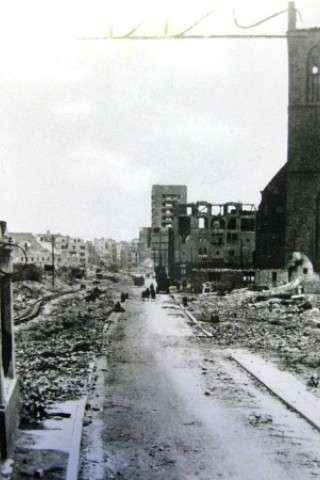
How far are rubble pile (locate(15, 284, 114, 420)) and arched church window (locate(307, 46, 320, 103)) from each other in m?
27.5

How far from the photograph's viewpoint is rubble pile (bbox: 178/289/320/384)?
647 inches

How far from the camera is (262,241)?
55250 mm

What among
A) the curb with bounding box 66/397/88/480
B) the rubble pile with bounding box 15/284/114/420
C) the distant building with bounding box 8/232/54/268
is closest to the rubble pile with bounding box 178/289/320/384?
the rubble pile with bounding box 15/284/114/420

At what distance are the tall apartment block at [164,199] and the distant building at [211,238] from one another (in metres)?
36.4

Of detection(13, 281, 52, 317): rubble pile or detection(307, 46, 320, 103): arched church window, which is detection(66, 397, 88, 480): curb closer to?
detection(13, 281, 52, 317): rubble pile

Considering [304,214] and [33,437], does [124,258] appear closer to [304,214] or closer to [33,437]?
[304,214]

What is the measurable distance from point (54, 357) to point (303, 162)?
117 ft

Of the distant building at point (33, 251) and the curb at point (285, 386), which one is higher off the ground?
the distant building at point (33, 251)

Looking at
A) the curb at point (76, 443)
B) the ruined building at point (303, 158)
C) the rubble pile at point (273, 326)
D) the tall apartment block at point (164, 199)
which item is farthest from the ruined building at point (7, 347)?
the tall apartment block at point (164, 199)

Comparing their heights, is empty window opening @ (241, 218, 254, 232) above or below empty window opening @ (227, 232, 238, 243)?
above

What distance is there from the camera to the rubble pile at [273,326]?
16.4 meters

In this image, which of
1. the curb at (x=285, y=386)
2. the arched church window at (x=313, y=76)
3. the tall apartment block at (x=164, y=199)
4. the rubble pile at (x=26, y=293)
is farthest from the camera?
the tall apartment block at (x=164, y=199)

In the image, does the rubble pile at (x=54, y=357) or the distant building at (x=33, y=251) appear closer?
the rubble pile at (x=54, y=357)

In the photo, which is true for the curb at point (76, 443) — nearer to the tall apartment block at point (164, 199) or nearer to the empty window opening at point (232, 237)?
the empty window opening at point (232, 237)
